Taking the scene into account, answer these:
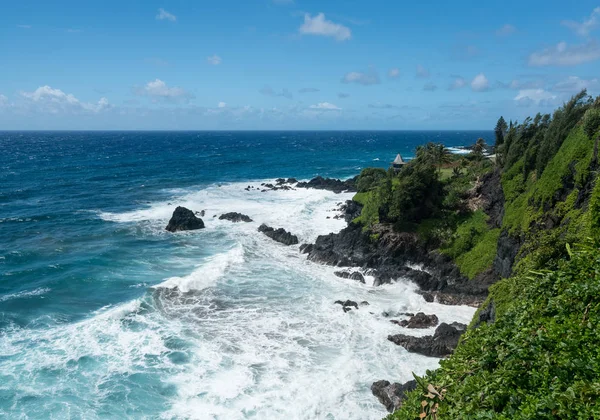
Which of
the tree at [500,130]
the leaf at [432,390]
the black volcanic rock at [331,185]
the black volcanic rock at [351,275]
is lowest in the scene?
the black volcanic rock at [351,275]

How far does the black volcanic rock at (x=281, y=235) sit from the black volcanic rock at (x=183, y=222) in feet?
28.9

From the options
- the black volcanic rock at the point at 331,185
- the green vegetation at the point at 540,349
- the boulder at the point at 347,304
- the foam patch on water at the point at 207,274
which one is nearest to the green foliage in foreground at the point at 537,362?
the green vegetation at the point at 540,349

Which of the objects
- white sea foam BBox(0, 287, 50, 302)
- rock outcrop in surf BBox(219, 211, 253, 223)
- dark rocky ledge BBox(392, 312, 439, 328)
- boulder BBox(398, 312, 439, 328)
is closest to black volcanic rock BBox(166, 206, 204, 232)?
rock outcrop in surf BBox(219, 211, 253, 223)

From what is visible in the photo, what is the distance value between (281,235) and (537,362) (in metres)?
39.8

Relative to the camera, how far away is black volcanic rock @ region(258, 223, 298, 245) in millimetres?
47188

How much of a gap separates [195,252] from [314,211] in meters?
21.5

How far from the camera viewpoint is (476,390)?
938 centimetres

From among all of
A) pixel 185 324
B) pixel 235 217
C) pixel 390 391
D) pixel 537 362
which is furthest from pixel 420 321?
pixel 235 217

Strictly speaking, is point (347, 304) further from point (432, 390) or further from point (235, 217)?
point (235, 217)

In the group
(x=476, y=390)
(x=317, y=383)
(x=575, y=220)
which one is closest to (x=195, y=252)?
(x=317, y=383)

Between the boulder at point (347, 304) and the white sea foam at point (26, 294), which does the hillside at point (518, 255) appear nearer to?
the boulder at point (347, 304)

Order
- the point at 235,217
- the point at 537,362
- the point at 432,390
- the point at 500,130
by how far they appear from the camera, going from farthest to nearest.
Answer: the point at 500,130 < the point at 235,217 < the point at 432,390 < the point at 537,362

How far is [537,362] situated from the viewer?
919cm

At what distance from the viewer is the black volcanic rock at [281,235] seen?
155 feet
